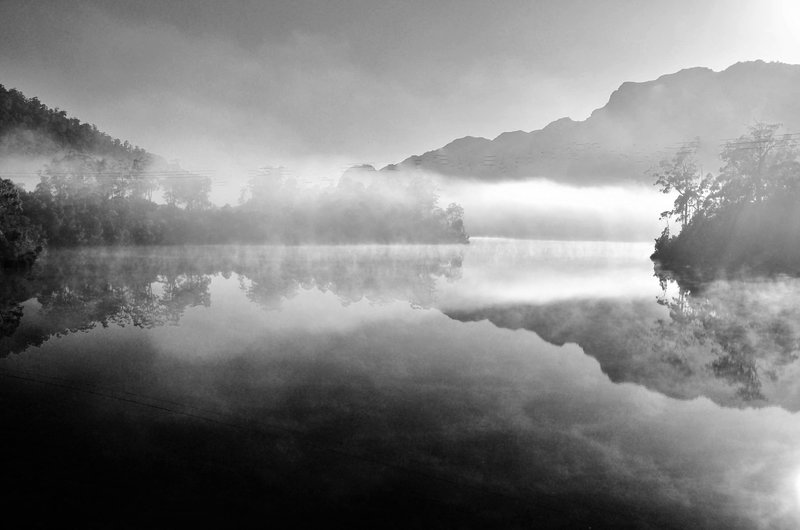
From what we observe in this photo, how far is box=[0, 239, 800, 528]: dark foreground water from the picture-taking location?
34.5 feet

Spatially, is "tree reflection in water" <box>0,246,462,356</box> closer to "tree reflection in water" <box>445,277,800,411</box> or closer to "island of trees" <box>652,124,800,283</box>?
"tree reflection in water" <box>445,277,800,411</box>

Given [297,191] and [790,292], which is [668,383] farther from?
[297,191]

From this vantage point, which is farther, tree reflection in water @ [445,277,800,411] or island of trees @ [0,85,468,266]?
island of trees @ [0,85,468,266]

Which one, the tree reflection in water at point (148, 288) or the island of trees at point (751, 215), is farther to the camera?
the island of trees at point (751, 215)

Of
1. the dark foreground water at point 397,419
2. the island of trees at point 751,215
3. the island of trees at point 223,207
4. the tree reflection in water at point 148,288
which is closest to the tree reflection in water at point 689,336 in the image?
the dark foreground water at point 397,419

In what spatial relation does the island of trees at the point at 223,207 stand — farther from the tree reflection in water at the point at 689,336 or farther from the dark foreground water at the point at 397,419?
the tree reflection in water at the point at 689,336

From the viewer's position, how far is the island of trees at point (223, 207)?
410 ft

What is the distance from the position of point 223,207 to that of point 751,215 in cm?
13626

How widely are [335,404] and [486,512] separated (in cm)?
786

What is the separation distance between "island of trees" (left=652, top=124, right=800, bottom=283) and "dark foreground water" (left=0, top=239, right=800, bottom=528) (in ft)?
131

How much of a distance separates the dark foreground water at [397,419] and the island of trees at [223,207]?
10028 cm

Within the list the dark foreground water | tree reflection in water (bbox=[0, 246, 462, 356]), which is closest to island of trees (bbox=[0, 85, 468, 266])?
tree reflection in water (bbox=[0, 246, 462, 356])

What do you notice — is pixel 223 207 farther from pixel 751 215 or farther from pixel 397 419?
pixel 397 419

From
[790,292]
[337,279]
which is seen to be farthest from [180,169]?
[790,292]
